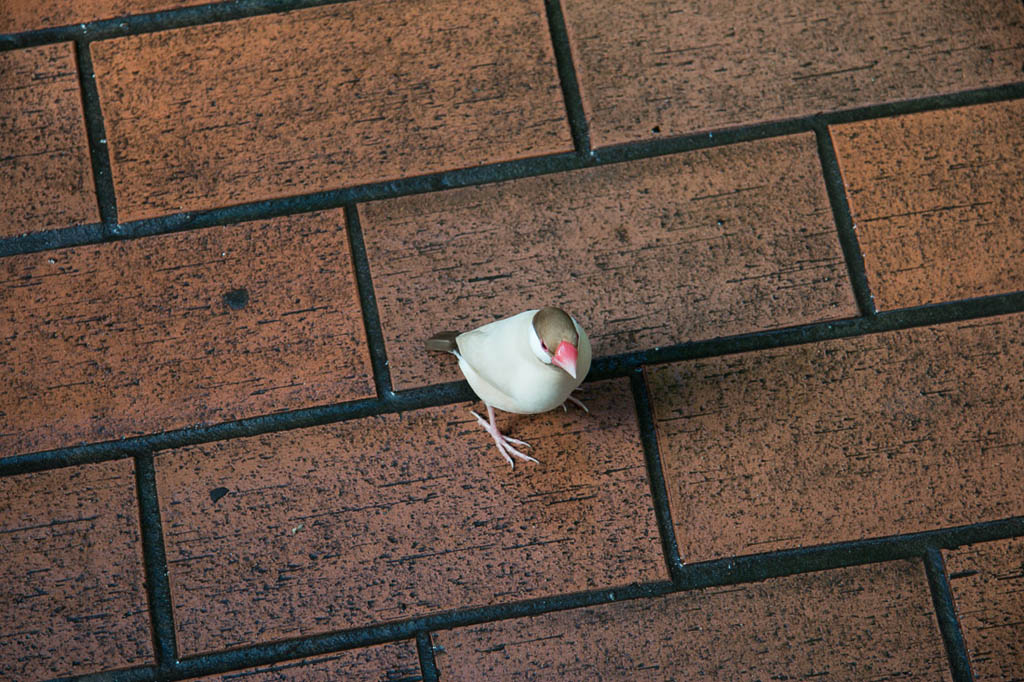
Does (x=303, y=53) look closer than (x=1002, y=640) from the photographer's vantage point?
No

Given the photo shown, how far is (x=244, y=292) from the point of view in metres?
1.50

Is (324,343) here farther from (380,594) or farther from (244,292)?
(380,594)

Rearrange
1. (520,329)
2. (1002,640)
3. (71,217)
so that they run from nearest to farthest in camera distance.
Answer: (520,329) < (1002,640) < (71,217)

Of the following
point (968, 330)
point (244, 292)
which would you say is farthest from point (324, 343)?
point (968, 330)

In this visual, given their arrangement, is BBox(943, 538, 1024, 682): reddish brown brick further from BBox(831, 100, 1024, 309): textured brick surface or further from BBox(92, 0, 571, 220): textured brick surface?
BBox(92, 0, 571, 220): textured brick surface

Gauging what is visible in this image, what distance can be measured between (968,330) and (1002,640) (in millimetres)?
530

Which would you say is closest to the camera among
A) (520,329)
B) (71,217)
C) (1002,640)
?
(520,329)

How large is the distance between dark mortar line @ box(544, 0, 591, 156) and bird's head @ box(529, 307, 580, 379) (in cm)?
50

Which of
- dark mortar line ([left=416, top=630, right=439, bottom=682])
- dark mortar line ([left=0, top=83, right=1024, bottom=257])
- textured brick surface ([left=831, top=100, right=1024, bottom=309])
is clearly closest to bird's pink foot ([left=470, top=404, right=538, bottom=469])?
dark mortar line ([left=416, top=630, right=439, bottom=682])

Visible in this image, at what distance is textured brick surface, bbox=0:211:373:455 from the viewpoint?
147 cm

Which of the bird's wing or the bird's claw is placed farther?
the bird's claw

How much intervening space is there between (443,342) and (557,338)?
0.86 feet

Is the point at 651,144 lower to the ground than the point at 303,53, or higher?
lower

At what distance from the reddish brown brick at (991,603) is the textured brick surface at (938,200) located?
1.47ft
